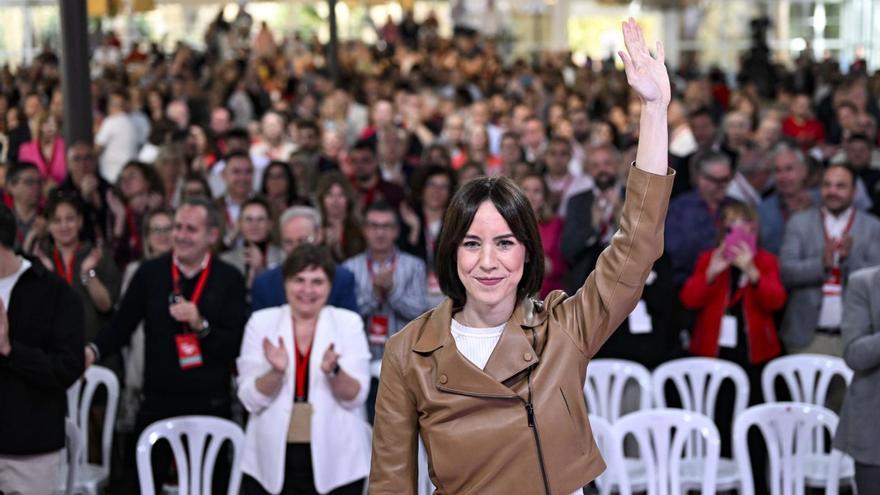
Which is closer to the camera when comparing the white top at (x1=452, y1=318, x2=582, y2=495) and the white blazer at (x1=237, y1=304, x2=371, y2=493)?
the white top at (x1=452, y1=318, x2=582, y2=495)

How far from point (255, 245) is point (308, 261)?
173 centimetres

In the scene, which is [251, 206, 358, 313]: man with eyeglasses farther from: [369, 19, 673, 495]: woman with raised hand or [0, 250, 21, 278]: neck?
[369, 19, 673, 495]: woman with raised hand

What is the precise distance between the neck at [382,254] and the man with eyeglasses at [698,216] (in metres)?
1.38

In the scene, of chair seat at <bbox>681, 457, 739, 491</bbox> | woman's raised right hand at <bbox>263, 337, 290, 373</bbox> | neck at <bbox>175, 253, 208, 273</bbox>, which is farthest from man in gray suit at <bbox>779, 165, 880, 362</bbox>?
woman's raised right hand at <bbox>263, 337, 290, 373</bbox>

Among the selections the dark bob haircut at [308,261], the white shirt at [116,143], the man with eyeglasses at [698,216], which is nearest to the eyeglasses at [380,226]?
the dark bob haircut at [308,261]

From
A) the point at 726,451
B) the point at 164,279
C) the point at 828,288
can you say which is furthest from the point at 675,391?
the point at 164,279

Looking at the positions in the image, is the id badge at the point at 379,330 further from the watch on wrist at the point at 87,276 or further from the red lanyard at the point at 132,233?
the red lanyard at the point at 132,233

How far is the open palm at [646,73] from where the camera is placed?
218 cm

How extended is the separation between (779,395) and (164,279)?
2886 millimetres

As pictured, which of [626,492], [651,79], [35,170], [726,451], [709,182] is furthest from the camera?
[35,170]

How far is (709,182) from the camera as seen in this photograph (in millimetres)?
6445

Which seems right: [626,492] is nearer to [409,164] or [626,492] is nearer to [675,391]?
[675,391]

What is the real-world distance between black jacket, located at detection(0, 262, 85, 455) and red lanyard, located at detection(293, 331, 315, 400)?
0.70 metres

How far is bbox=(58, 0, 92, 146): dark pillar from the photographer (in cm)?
773
